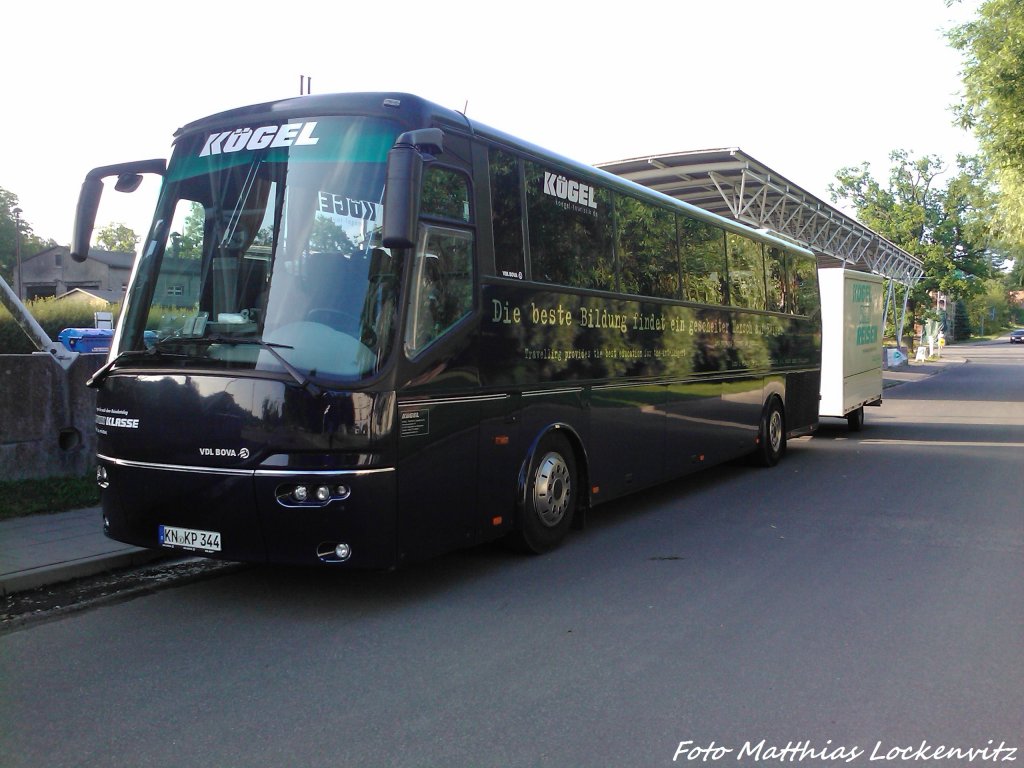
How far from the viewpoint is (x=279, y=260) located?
5.74 meters

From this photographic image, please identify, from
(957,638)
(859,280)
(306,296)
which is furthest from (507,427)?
(859,280)

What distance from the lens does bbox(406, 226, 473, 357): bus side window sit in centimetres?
596

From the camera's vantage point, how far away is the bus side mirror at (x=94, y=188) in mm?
6605

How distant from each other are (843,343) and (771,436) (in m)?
4.22

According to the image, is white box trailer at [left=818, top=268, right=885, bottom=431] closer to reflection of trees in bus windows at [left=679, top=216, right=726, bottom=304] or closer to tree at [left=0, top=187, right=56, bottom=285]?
reflection of trees in bus windows at [left=679, top=216, right=726, bottom=304]

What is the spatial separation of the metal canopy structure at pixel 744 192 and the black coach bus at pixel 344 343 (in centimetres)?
1059

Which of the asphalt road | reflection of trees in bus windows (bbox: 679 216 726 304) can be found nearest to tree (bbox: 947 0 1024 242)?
reflection of trees in bus windows (bbox: 679 216 726 304)

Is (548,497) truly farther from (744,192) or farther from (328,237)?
(744,192)

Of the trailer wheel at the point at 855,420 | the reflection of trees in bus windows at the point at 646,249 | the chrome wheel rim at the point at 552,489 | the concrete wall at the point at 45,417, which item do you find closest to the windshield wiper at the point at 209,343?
the chrome wheel rim at the point at 552,489

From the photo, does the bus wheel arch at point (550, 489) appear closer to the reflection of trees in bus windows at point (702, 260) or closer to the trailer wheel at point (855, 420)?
the reflection of trees in bus windows at point (702, 260)

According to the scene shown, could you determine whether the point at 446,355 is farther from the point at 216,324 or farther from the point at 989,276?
the point at 989,276

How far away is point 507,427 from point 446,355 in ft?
3.06

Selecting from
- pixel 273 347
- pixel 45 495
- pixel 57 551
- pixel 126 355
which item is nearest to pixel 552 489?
pixel 273 347

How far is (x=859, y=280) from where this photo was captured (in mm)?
17672
